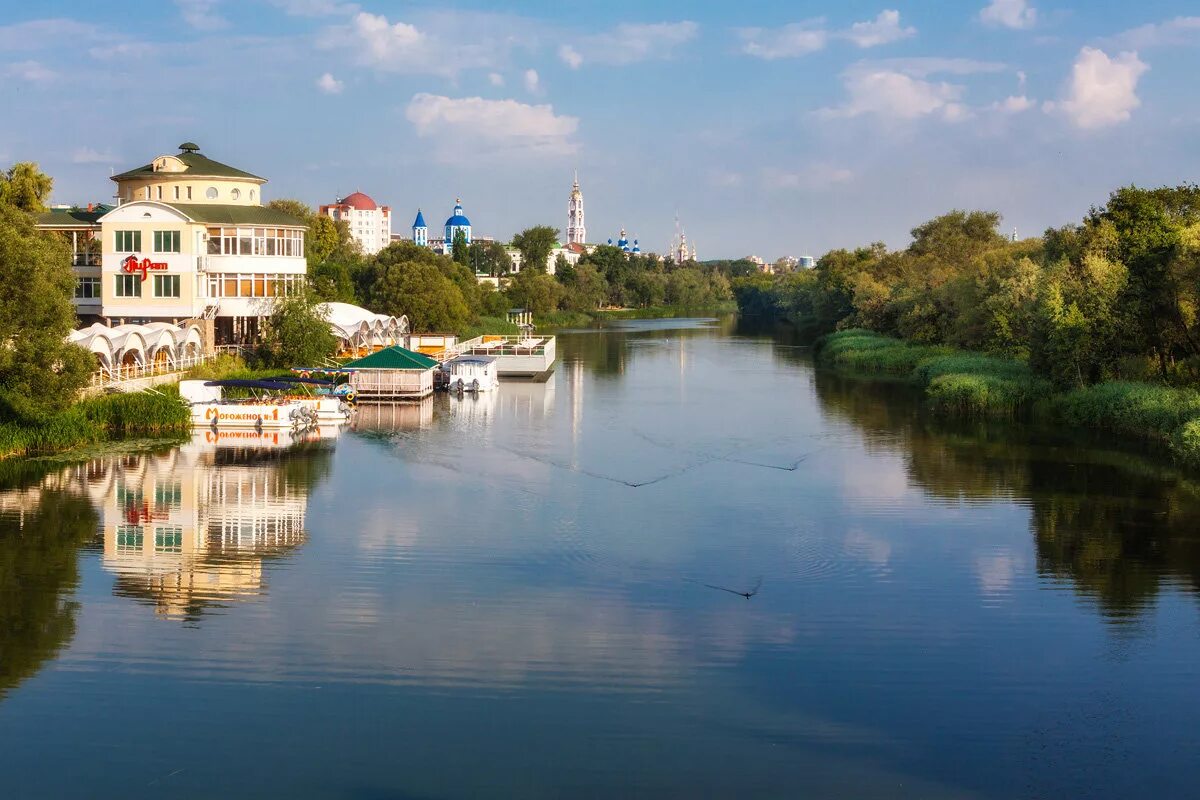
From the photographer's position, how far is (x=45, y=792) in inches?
374

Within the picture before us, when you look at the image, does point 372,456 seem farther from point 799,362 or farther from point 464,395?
point 799,362

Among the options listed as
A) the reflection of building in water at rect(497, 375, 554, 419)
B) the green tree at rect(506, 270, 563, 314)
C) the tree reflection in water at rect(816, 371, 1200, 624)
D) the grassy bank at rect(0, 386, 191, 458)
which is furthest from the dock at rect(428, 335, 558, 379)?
the green tree at rect(506, 270, 563, 314)

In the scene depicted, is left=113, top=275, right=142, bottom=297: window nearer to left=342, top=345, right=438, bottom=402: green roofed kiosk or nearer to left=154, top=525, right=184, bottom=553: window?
left=342, top=345, right=438, bottom=402: green roofed kiosk

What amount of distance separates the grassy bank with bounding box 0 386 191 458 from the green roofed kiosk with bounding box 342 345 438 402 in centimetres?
752

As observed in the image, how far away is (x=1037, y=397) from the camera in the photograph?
1272 inches

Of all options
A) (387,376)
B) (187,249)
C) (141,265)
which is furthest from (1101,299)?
(141,265)

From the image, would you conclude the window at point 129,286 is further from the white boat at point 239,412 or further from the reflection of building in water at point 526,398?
the reflection of building in water at point 526,398

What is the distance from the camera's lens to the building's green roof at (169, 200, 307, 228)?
132 feet

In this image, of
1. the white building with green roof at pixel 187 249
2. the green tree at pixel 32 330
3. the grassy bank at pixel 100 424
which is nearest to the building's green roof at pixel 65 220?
the white building with green roof at pixel 187 249

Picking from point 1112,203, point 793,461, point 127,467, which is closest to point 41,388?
point 127,467

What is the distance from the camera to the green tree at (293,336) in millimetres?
37812

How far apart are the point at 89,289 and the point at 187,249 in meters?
4.21

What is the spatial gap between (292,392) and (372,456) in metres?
7.16

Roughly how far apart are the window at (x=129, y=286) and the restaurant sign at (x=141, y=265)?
0.84ft
